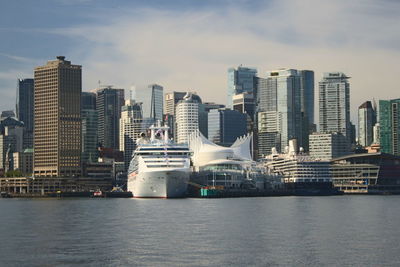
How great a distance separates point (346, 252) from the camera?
59.3 meters

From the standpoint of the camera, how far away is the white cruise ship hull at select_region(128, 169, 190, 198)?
159000 mm

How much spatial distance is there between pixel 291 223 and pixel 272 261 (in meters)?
29.5

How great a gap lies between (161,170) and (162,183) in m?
2.84

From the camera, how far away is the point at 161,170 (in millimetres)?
158500

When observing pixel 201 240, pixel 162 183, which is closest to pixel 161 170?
pixel 162 183

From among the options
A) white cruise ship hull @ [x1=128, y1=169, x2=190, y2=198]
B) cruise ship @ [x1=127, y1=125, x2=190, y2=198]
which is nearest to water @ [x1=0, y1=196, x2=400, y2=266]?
white cruise ship hull @ [x1=128, y1=169, x2=190, y2=198]

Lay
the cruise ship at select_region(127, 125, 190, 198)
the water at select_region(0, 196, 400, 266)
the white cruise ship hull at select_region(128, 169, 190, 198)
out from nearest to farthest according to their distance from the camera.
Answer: the water at select_region(0, 196, 400, 266) < the white cruise ship hull at select_region(128, 169, 190, 198) < the cruise ship at select_region(127, 125, 190, 198)

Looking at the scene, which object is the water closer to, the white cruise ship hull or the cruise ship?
the white cruise ship hull

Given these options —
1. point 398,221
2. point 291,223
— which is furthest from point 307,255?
point 398,221

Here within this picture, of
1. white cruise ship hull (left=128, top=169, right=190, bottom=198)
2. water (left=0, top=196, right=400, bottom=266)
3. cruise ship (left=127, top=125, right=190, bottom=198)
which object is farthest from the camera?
cruise ship (left=127, top=125, right=190, bottom=198)

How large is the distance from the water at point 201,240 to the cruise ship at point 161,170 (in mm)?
62915

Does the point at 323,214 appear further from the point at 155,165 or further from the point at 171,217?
the point at 155,165

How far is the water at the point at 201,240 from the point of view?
55656 mm

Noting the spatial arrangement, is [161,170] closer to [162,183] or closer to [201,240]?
[162,183]
